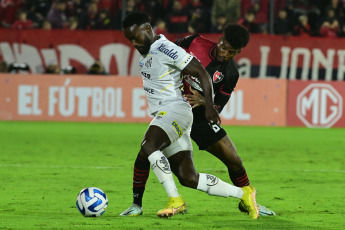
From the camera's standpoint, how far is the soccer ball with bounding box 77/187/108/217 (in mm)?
6699

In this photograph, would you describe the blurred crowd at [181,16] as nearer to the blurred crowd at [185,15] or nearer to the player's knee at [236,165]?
the blurred crowd at [185,15]

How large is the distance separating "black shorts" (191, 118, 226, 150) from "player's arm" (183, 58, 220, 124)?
2.54 feet

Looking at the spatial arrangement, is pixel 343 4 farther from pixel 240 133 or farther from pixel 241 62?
pixel 240 133

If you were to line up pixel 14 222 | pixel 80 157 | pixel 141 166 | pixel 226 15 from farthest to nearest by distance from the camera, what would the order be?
pixel 226 15
pixel 80 157
pixel 141 166
pixel 14 222

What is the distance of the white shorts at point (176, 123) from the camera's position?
6.59m

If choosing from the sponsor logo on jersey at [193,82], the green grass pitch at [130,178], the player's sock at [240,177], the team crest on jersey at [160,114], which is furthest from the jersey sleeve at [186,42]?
the green grass pitch at [130,178]

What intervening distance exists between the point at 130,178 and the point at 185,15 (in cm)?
996

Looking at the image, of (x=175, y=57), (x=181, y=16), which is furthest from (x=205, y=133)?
(x=181, y=16)

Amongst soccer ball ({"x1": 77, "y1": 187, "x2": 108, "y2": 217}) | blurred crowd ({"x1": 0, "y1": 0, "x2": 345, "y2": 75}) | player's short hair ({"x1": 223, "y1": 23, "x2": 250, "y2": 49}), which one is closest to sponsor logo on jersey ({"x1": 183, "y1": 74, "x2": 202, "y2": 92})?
player's short hair ({"x1": 223, "y1": 23, "x2": 250, "y2": 49})

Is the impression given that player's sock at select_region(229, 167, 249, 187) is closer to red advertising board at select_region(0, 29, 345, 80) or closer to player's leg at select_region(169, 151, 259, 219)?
player's leg at select_region(169, 151, 259, 219)

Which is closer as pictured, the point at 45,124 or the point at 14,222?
the point at 14,222

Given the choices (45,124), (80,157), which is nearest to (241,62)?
(45,124)

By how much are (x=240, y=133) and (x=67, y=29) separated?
5.26 meters

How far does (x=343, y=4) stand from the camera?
19.8 m
